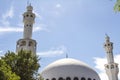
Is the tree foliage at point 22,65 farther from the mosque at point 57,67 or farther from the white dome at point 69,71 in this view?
the white dome at point 69,71

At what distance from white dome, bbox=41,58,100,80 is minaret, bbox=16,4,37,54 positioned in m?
6.62

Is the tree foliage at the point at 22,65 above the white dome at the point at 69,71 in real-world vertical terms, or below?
below

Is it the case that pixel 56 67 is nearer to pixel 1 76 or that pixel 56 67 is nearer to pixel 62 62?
pixel 62 62

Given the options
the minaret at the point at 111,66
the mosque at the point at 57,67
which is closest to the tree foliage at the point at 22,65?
the mosque at the point at 57,67

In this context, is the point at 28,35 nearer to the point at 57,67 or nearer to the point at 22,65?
the point at 57,67

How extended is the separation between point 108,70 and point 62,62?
10468 mm

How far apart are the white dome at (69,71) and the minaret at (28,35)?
6.62 m

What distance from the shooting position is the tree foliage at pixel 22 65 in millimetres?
18453

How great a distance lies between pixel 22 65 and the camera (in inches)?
734

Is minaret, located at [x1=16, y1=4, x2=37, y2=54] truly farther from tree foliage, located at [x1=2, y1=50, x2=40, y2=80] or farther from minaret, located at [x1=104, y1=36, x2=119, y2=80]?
minaret, located at [x1=104, y1=36, x2=119, y2=80]

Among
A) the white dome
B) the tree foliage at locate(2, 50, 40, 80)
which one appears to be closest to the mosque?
the white dome

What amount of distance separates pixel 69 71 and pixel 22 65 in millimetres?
22337

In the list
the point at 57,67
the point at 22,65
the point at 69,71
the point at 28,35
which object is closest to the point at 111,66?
the point at 69,71

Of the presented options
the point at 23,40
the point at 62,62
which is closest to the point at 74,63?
the point at 62,62
